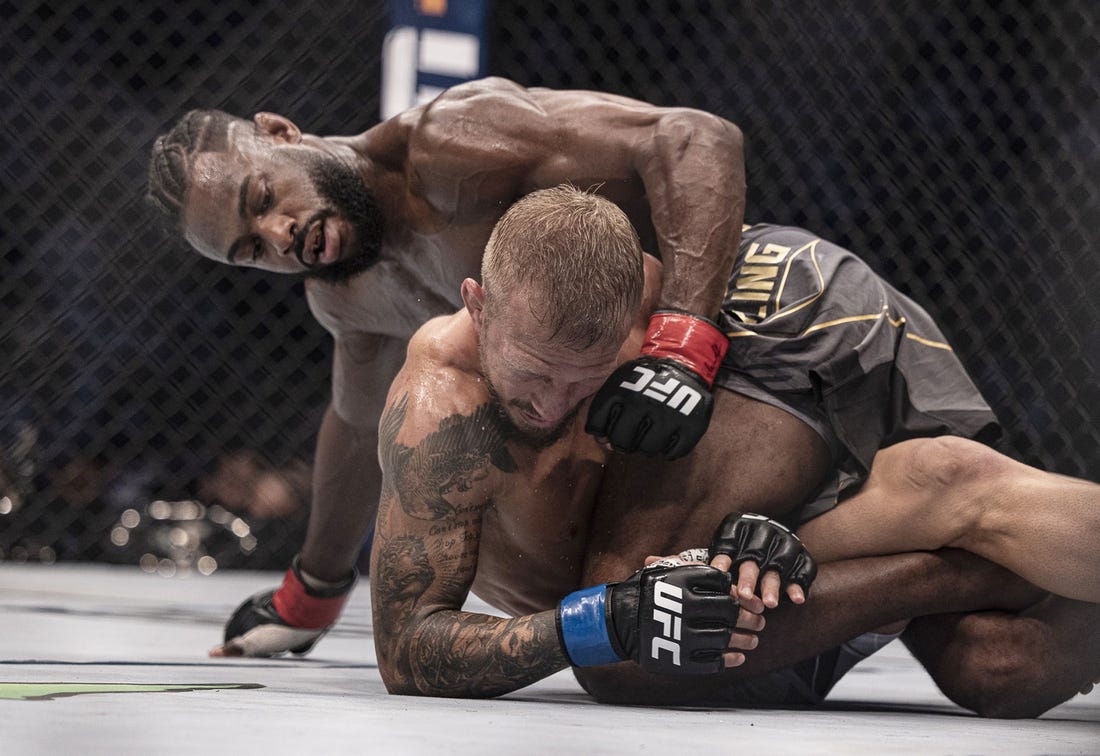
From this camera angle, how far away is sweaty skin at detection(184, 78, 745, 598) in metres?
1.51

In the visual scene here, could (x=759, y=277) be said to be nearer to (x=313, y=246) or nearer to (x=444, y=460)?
(x=444, y=460)

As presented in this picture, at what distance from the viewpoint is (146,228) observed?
3.51 meters

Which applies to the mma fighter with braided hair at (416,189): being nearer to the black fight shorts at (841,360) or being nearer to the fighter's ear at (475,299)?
the black fight shorts at (841,360)

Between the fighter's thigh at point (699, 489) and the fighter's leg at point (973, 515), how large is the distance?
7 centimetres

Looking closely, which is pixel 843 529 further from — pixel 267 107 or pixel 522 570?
pixel 267 107

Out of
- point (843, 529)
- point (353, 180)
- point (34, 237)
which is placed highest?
point (353, 180)

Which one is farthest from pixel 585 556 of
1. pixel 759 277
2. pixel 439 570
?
pixel 759 277

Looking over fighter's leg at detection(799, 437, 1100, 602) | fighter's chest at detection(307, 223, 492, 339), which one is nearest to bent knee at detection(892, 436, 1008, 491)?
fighter's leg at detection(799, 437, 1100, 602)

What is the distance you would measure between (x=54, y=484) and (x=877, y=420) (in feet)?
9.21

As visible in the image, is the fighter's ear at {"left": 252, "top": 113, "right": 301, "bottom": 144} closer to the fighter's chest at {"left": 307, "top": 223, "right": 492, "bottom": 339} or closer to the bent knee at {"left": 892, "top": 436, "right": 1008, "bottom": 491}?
the fighter's chest at {"left": 307, "top": 223, "right": 492, "bottom": 339}

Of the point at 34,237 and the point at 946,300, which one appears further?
the point at 34,237

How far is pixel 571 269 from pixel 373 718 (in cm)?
40

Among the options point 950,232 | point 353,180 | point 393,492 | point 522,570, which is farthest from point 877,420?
point 950,232

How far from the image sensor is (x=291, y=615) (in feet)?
6.31
